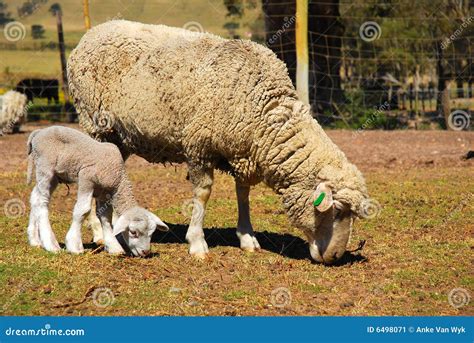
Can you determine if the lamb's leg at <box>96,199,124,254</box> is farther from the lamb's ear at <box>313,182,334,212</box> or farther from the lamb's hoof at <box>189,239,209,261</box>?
the lamb's ear at <box>313,182,334,212</box>

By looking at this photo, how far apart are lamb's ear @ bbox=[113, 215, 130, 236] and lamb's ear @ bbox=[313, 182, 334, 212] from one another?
1.86m

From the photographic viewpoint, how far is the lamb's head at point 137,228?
777cm

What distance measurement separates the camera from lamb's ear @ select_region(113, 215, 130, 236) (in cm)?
774

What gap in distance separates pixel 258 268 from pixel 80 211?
1862 mm

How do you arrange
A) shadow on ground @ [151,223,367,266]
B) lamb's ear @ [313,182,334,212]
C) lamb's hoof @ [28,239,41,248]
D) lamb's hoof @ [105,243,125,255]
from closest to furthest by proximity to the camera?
lamb's ear @ [313,182,334,212]
lamb's hoof @ [105,243,125,255]
shadow on ground @ [151,223,367,266]
lamb's hoof @ [28,239,41,248]

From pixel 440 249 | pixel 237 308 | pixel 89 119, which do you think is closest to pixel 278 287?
pixel 237 308

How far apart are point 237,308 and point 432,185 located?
21.5 feet

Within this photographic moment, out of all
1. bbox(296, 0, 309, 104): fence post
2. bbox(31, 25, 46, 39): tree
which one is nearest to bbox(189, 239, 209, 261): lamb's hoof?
bbox(296, 0, 309, 104): fence post

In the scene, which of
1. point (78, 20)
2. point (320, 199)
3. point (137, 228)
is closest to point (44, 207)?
point (137, 228)

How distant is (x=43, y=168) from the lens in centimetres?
803

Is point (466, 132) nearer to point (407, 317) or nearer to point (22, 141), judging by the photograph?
point (22, 141)

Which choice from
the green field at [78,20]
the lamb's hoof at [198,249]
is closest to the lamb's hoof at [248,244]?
the lamb's hoof at [198,249]

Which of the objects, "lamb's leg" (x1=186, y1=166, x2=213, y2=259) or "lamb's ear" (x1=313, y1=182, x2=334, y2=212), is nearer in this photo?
"lamb's ear" (x1=313, y1=182, x2=334, y2=212)

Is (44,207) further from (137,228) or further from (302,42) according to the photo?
(302,42)
